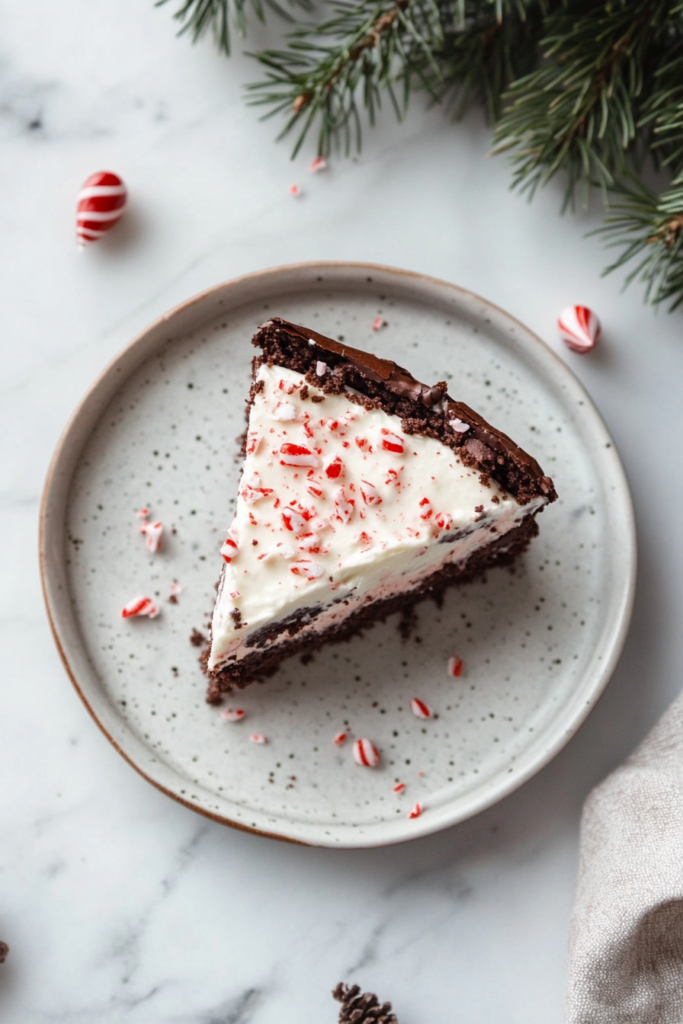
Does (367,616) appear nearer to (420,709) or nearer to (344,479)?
(420,709)

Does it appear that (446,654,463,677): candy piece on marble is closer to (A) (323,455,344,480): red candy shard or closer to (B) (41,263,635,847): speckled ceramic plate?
(B) (41,263,635,847): speckled ceramic plate

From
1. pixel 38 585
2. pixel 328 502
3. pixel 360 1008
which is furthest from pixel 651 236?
pixel 360 1008

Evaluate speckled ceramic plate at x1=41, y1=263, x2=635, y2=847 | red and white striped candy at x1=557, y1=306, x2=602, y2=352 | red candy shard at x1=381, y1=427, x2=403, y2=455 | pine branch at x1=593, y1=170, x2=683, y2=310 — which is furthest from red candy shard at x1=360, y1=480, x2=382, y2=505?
pine branch at x1=593, y1=170, x2=683, y2=310

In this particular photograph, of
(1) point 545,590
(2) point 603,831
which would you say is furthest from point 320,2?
(2) point 603,831

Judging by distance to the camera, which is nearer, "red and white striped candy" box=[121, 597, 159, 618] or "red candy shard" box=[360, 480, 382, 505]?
"red candy shard" box=[360, 480, 382, 505]

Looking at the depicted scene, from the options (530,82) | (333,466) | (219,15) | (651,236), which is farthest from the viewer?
(219,15)
